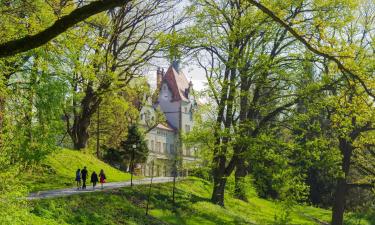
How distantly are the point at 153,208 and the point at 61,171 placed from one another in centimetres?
1019

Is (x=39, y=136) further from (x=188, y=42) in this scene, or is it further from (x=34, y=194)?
(x=188, y=42)

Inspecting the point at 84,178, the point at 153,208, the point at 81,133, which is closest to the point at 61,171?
the point at 84,178

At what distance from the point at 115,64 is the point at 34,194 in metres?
17.1

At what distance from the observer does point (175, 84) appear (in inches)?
3797

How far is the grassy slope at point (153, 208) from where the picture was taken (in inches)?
952

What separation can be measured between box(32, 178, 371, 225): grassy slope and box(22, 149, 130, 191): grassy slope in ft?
14.1

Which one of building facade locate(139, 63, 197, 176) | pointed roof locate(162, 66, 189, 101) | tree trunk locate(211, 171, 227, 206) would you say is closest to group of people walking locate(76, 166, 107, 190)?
tree trunk locate(211, 171, 227, 206)

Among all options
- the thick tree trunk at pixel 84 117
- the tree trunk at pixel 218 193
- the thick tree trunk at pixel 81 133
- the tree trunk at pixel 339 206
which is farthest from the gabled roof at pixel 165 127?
the tree trunk at pixel 339 206

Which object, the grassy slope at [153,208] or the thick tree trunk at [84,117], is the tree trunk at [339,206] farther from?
the thick tree trunk at [84,117]

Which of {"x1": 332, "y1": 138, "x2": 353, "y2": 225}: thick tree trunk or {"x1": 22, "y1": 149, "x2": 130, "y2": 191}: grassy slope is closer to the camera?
{"x1": 22, "y1": 149, "x2": 130, "y2": 191}: grassy slope

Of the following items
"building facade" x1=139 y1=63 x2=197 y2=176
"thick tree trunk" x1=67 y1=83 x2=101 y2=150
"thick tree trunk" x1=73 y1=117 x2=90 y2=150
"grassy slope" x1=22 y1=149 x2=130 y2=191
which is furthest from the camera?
"building facade" x1=139 y1=63 x2=197 y2=176

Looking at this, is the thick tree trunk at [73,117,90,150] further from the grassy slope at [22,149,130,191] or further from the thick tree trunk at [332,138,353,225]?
the thick tree trunk at [332,138,353,225]

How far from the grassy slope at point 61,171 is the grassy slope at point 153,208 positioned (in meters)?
4.29

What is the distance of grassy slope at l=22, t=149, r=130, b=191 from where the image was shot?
33188mm
